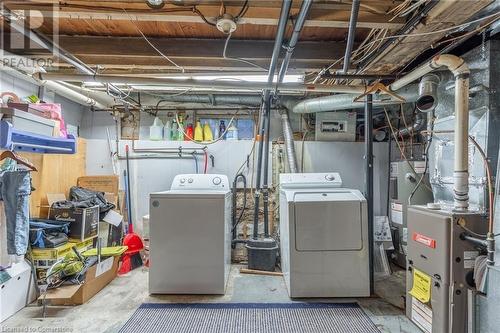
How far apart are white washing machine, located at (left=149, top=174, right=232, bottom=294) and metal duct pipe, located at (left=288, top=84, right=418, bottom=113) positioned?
1.84 m

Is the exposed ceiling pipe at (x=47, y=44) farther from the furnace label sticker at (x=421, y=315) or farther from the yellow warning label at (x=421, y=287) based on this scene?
the furnace label sticker at (x=421, y=315)

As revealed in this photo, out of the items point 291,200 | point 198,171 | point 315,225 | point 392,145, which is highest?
point 392,145

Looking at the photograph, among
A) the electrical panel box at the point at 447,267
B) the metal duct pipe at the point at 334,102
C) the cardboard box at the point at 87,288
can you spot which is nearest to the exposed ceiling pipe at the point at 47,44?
the cardboard box at the point at 87,288

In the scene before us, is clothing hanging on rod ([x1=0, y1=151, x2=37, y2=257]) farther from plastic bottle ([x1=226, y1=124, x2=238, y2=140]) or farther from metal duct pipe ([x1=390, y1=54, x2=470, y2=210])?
metal duct pipe ([x1=390, y1=54, x2=470, y2=210])

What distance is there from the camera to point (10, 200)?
2279 millimetres

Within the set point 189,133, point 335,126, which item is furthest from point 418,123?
point 189,133

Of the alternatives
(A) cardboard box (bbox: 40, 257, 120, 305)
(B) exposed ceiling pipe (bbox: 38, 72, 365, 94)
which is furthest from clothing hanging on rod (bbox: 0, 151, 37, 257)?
(B) exposed ceiling pipe (bbox: 38, 72, 365, 94)

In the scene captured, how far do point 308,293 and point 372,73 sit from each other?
224 cm

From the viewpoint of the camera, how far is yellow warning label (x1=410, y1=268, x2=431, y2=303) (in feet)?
6.29

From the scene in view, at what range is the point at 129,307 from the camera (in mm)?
2582

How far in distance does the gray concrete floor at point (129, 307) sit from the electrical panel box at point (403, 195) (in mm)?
581

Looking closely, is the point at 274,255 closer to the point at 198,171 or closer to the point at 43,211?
the point at 198,171

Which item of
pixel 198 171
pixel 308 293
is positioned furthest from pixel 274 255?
pixel 198 171

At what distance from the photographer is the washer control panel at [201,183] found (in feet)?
11.5
